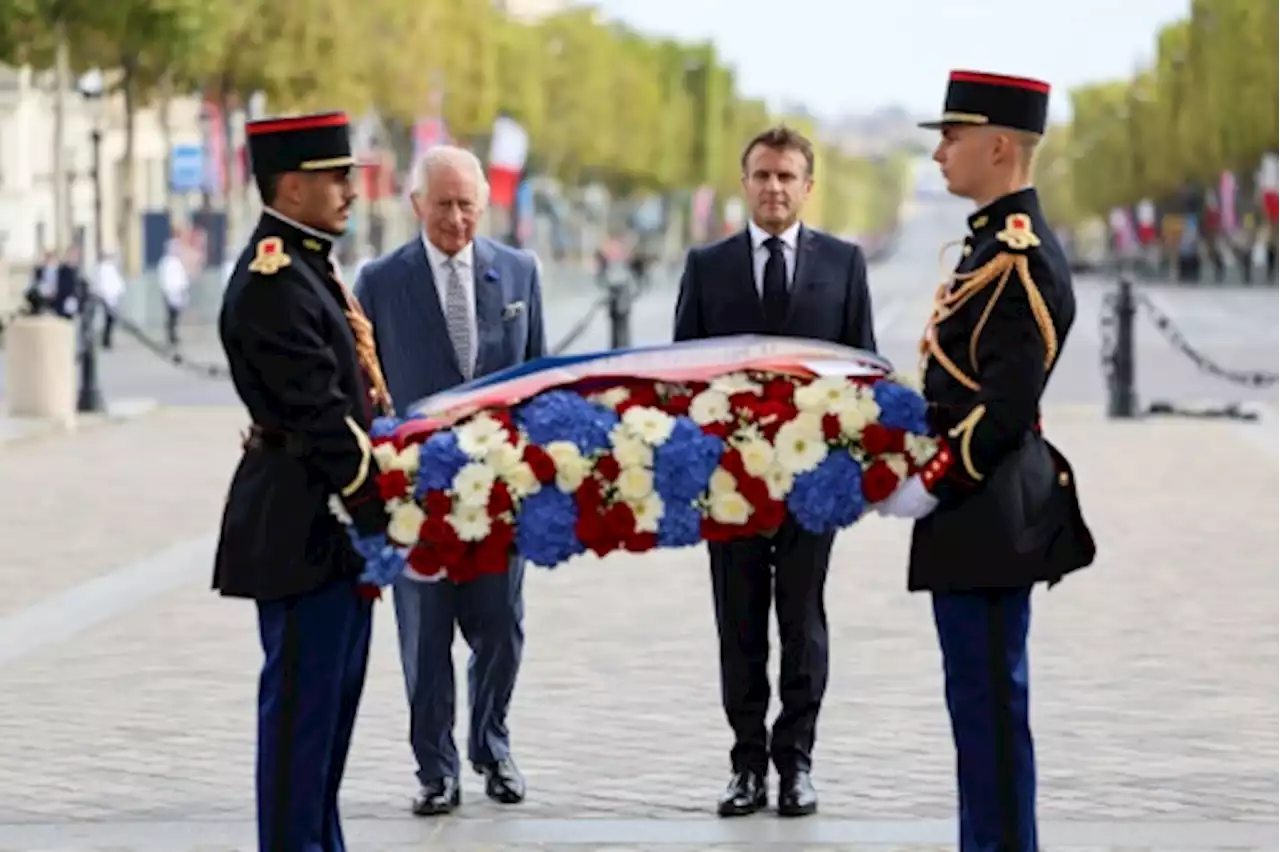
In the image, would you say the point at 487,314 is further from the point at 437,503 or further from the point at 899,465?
the point at 899,465

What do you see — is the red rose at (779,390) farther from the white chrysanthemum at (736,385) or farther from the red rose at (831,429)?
the red rose at (831,429)

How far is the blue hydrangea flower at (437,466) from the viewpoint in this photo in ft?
24.2

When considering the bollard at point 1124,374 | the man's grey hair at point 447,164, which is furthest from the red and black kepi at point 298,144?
the bollard at point 1124,374

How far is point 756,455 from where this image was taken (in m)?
7.56

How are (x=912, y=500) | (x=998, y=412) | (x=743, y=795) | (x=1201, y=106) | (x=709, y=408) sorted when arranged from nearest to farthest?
(x=998, y=412), (x=912, y=500), (x=709, y=408), (x=743, y=795), (x=1201, y=106)

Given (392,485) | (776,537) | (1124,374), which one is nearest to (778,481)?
(392,485)

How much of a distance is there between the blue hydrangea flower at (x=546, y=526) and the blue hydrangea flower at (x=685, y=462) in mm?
219

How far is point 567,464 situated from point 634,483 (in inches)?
6.5

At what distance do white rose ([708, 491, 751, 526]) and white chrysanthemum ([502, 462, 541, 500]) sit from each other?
425mm

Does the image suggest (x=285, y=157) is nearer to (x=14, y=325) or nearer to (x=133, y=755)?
(x=133, y=755)

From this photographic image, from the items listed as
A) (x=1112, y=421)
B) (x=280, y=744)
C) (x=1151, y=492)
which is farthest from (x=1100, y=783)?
(x=1112, y=421)

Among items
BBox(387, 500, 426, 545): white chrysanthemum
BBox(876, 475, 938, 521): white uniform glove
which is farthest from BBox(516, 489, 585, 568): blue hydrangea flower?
BBox(876, 475, 938, 521): white uniform glove

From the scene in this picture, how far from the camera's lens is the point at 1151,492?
792 inches

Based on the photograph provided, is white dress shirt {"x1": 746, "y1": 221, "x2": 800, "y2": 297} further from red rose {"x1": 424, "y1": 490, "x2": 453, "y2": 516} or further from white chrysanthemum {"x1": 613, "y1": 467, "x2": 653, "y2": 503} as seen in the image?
red rose {"x1": 424, "y1": 490, "x2": 453, "y2": 516}
